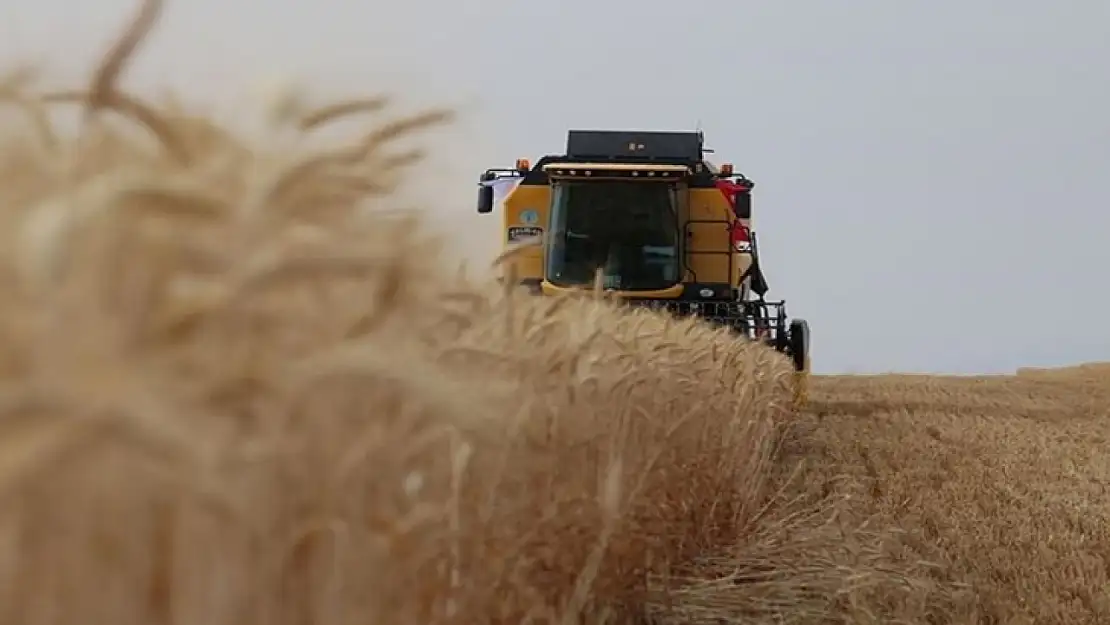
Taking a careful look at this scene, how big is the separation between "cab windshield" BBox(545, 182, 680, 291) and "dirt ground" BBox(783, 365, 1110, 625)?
1.51m

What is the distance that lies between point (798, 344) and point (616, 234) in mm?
2259

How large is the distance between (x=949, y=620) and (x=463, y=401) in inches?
102

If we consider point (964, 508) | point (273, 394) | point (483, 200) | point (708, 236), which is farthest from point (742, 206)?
point (273, 394)

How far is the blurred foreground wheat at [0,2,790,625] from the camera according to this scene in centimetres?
88

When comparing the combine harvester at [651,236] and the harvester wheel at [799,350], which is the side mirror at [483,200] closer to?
the combine harvester at [651,236]

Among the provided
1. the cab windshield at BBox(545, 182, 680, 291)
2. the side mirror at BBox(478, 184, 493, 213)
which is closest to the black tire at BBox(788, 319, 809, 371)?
the cab windshield at BBox(545, 182, 680, 291)

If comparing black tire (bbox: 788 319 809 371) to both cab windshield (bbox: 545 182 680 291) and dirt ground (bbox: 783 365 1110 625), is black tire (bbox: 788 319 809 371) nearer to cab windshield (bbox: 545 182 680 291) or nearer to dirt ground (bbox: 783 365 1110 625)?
Answer: dirt ground (bbox: 783 365 1110 625)

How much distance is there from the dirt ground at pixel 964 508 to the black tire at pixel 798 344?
449 mm

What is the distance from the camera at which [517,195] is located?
945 cm

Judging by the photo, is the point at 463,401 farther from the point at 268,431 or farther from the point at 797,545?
the point at 797,545

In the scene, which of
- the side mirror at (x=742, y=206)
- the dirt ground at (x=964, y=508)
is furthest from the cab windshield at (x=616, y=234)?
the dirt ground at (x=964, y=508)

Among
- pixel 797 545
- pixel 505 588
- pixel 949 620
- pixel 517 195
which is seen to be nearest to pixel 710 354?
pixel 797 545

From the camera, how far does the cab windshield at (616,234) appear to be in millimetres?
8516

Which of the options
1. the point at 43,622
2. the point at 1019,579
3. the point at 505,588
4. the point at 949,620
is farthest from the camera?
the point at 1019,579
